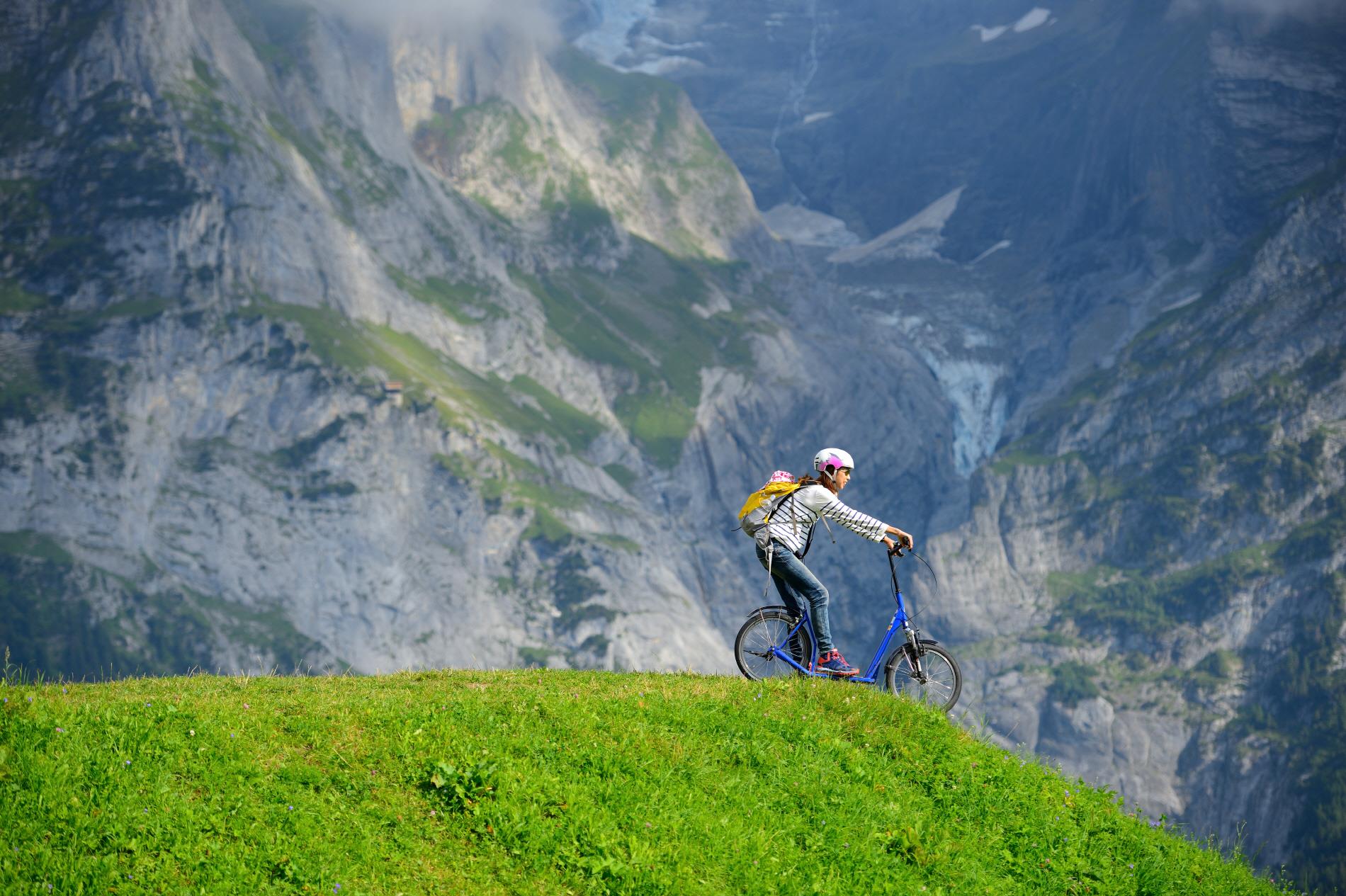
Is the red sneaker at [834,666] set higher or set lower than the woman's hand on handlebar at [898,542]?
lower

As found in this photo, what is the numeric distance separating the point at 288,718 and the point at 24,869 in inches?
189

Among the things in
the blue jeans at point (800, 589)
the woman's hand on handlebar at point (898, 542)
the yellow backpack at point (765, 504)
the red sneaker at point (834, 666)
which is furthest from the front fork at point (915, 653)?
the yellow backpack at point (765, 504)

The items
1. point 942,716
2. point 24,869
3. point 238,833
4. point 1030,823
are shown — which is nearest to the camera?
point 24,869

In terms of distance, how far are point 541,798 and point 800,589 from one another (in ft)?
27.0

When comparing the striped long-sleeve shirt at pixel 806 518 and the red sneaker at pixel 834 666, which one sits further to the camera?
the red sneaker at pixel 834 666

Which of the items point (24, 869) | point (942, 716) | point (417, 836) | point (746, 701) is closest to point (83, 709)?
point (24, 869)

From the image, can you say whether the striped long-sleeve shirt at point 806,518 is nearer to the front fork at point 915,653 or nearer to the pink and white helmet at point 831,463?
Result: the pink and white helmet at point 831,463

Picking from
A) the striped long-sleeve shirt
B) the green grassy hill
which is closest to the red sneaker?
the green grassy hill

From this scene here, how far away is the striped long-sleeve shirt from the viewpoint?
1020 inches

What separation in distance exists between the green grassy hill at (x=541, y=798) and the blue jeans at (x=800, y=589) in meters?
1.37

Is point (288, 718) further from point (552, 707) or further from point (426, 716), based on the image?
point (552, 707)

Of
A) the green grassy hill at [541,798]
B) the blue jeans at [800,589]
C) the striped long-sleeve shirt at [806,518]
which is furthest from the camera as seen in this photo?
the striped long-sleeve shirt at [806,518]

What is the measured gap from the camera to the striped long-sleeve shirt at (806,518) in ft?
85.0

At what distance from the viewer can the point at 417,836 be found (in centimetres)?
1867
